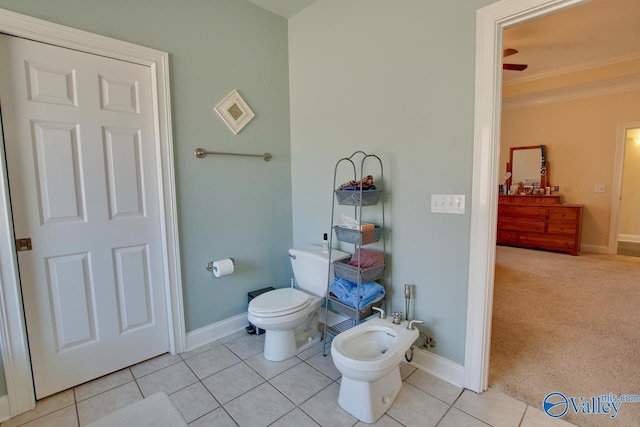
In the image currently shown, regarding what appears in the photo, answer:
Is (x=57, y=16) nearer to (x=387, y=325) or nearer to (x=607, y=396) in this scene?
(x=387, y=325)

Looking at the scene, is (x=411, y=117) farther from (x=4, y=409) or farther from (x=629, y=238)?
(x=629, y=238)

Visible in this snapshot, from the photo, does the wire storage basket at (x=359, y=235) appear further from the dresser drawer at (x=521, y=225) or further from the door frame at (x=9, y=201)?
the dresser drawer at (x=521, y=225)

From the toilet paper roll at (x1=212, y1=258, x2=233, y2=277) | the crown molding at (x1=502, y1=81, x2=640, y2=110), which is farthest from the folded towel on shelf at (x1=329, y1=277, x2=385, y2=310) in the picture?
the crown molding at (x1=502, y1=81, x2=640, y2=110)

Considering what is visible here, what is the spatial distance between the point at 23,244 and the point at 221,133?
4.31ft

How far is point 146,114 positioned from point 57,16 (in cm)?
60

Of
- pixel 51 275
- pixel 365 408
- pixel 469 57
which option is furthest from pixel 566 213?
pixel 51 275

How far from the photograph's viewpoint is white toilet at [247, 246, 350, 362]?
1930 millimetres

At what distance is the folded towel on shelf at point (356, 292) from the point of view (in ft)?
6.25

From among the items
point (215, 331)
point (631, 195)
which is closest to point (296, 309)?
point (215, 331)

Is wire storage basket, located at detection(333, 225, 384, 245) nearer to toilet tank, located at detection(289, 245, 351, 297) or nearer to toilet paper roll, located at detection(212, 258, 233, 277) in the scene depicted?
toilet tank, located at detection(289, 245, 351, 297)

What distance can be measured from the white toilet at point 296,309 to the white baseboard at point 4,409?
1.27 m

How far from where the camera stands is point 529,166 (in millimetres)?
5176

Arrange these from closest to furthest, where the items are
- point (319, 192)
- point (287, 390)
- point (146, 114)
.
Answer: point (287, 390) < point (146, 114) < point (319, 192)

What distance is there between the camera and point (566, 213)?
4570 mm
